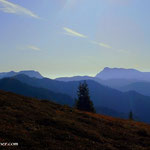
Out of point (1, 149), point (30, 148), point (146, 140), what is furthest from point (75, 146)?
point (146, 140)

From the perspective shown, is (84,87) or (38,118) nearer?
(38,118)

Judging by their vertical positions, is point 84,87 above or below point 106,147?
above

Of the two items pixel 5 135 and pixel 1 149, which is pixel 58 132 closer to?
pixel 5 135

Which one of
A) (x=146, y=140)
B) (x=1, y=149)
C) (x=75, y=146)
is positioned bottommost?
(x=146, y=140)

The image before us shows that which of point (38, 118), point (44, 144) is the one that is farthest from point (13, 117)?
point (44, 144)

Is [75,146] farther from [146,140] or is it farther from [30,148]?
[146,140]

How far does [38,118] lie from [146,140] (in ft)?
46.4

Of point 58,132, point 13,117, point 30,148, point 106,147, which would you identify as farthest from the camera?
point 13,117

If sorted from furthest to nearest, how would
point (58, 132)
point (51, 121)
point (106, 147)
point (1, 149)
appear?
1. point (51, 121)
2. point (58, 132)
3. point (106, 147)
4. point (1, 149)

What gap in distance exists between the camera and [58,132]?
16.7 m

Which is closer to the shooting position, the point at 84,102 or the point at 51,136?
the point at 51,136

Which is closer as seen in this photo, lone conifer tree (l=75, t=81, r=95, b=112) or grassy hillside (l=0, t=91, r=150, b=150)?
grassy hillside (l=0, t=91, r=150, b=150)

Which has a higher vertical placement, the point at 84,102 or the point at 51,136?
the point at 51,136

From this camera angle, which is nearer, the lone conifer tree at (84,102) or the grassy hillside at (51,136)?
the grassy hillside at (51,136)
